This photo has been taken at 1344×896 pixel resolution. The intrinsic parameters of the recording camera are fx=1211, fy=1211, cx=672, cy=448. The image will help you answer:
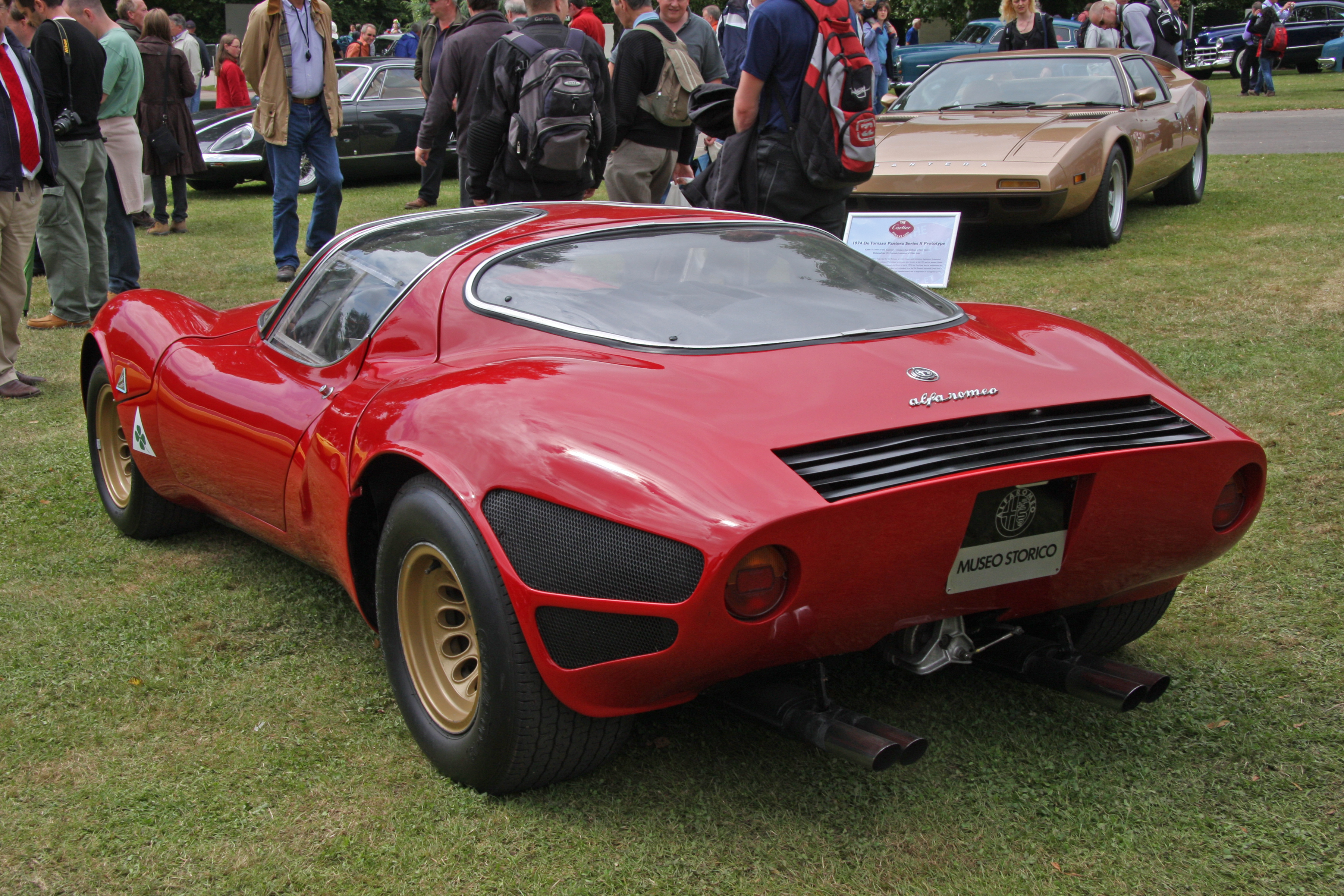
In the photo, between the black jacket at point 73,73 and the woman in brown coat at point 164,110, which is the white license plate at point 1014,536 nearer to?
the black jacket at point 73,73

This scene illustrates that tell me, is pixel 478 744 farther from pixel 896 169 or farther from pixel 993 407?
pixel 896 169

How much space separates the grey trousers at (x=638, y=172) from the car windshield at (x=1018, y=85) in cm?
335

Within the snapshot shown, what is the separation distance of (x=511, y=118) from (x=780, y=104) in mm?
1481

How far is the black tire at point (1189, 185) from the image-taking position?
10.1m

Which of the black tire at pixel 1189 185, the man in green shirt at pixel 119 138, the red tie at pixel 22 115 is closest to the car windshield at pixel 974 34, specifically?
the black tire at pixel 1189 185

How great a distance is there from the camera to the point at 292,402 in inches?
128

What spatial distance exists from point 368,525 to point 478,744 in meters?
0.71

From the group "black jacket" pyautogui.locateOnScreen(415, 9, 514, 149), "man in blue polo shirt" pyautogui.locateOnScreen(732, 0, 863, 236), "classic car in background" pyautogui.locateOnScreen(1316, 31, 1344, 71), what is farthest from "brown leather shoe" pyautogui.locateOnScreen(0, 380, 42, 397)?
"classic car in background" pyautogui.locateOnScreen(1316, 31, 1344, 71)

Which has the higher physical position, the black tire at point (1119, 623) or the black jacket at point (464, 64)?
the black jacket at point (464, 64)

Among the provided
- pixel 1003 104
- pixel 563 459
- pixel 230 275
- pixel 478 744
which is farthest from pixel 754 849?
pixel 1003 104

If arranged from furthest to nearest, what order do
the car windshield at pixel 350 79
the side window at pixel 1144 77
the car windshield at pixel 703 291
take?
the car windshield at pixel 350 79
the side window at pixel 1144 77
the car windshield at pixel 703 291

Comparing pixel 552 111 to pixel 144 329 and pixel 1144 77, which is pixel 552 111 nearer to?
pixel 144 329

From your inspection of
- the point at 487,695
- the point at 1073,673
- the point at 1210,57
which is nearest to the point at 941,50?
the point at 1210,57

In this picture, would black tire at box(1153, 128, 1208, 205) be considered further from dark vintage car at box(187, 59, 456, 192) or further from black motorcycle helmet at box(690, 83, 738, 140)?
dark vintage car at box(187, 59, 456, 192)
